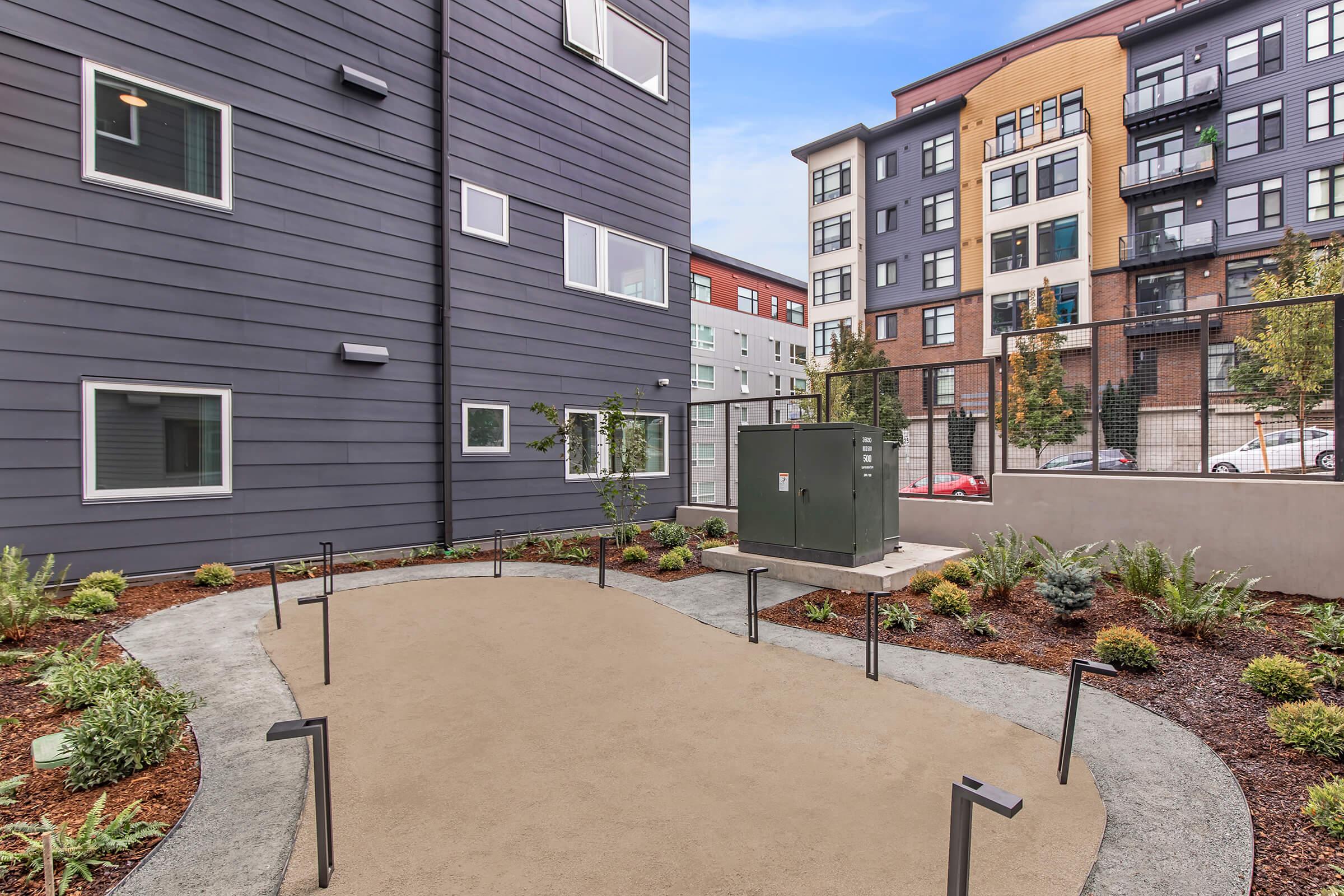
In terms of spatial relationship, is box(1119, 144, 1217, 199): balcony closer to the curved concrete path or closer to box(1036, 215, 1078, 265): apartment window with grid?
box(1036, 215, 1078, 265): apartment window with grid

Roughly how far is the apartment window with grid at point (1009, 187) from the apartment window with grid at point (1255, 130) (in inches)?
254

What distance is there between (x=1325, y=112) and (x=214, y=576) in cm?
3237

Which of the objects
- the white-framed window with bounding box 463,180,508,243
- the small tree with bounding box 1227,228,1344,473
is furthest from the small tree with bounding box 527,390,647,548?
the small tree with bounding box 1227,228,1344,473

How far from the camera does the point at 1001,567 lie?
652 cm

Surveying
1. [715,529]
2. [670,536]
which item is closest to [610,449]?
[670,536]

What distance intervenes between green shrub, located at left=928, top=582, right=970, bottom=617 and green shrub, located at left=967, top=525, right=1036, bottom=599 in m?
0.50

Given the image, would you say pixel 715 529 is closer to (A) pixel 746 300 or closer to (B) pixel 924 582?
(B) pixel 924 582

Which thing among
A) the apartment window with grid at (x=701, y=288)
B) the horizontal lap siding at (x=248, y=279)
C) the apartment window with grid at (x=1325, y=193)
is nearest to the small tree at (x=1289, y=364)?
the horizontal lap siding at (x=248, y=279)

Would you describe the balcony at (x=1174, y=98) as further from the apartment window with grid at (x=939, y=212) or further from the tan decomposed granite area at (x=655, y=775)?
the tan decomposed granite area at (x=655, y=775)

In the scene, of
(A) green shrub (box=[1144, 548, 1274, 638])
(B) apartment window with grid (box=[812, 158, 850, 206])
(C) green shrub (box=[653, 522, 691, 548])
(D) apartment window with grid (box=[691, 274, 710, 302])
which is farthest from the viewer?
(B) apartment window with grid (box=[812, 158, 850, 206])

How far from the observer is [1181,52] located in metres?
23.2

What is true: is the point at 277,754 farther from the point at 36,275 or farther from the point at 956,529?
the point at 956,529

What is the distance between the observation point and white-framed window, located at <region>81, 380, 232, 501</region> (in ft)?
21.7

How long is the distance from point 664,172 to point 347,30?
608cm
